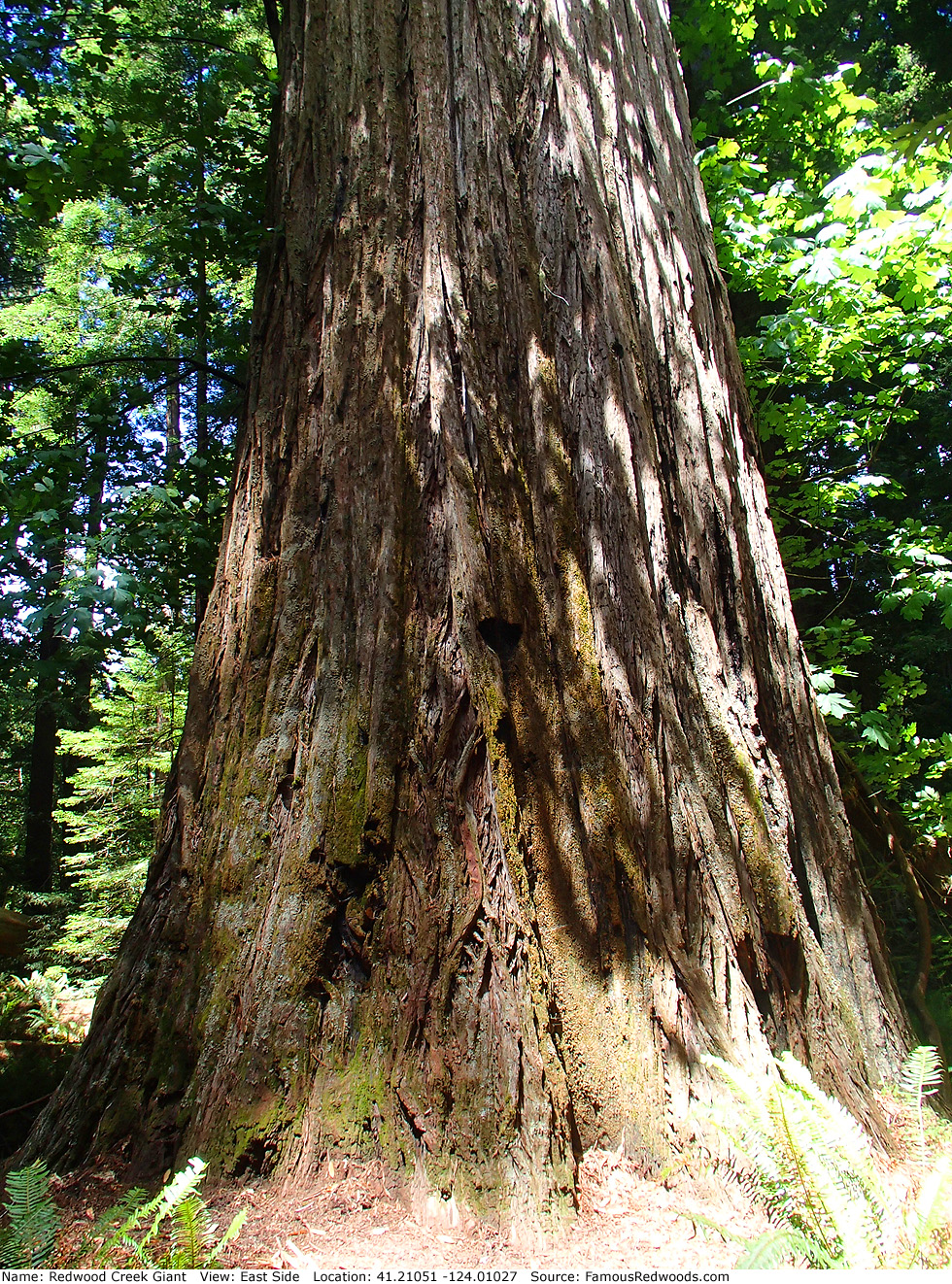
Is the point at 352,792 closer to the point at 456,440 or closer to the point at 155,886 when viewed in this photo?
the point at 155,886

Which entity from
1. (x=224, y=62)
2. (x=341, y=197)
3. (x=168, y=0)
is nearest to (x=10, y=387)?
(x=168, y=0)

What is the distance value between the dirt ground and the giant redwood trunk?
2.5 inches

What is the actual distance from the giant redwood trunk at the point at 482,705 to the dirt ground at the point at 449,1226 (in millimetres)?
64

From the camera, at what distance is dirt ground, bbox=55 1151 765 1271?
141 centimetres

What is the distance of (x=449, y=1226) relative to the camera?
1466 mm

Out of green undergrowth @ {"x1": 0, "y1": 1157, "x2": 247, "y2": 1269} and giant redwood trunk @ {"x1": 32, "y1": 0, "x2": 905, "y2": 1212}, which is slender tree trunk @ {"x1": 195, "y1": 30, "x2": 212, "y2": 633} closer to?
giant redwood trunk @ {"x1": 32, "y1": 0, "x2": 905, "y2": 1212}

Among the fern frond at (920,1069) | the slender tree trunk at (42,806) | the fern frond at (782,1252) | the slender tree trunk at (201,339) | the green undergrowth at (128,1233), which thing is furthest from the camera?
the slender tree trunk at (42,806)

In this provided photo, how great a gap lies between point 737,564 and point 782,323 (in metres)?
3.24

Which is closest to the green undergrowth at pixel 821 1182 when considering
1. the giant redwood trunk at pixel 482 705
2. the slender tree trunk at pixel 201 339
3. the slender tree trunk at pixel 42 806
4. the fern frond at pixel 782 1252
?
the fern frond at pixel 782 1252

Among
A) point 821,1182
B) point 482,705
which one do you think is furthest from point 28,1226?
point 821,1182

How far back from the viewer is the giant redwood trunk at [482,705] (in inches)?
64.4

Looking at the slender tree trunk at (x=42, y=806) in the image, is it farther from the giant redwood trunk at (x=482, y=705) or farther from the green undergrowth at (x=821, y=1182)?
the green undergrowth at (x=821, y=1182)

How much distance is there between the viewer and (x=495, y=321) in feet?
7.13

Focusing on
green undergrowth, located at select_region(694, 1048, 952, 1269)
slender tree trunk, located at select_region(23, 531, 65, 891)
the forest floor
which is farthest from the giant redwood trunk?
slender tree trunk, located at select_region(23, 531, 65, 891)
